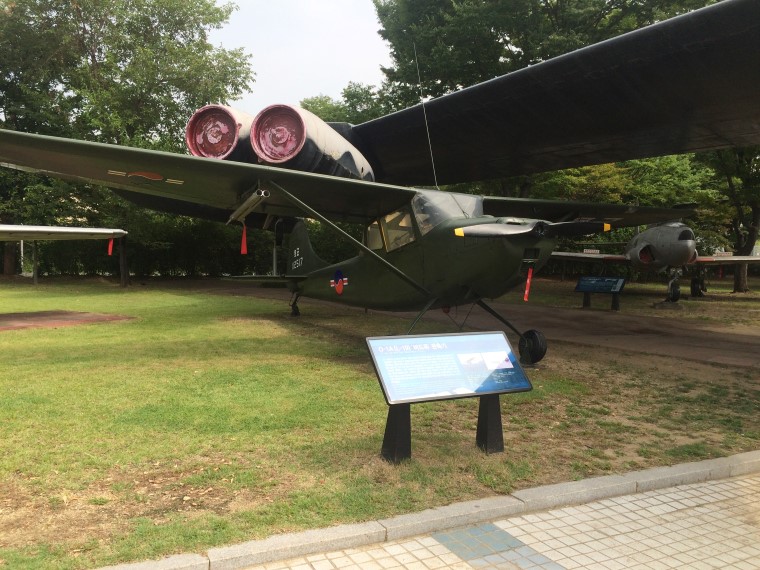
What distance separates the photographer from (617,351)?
9.20 m

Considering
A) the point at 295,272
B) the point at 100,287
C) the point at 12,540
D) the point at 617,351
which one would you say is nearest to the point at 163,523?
the point at 12,540

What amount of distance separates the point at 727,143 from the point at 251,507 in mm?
12659

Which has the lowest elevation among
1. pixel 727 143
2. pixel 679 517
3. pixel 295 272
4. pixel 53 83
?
pixel 679 517

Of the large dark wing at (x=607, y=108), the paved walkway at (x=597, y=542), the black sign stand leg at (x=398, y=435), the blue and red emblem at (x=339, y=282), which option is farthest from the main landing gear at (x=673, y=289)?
the black sign stand leg at (x=398, y=435)

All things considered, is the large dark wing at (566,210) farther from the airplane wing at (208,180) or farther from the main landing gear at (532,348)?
the main landing gear at (532,348)

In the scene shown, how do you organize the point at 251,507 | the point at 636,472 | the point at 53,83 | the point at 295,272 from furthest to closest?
the point at 53,83
the point at 295,272
the point at 636,472
the point at 251,507

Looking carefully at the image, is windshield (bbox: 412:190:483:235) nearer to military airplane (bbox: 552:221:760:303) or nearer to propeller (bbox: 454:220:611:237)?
propeller (bbox: 454:220:611:237)

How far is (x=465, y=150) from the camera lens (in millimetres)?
14297

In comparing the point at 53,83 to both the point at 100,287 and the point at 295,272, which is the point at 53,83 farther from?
the point at 295,272

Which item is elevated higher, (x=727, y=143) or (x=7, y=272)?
(x=727, y=143)

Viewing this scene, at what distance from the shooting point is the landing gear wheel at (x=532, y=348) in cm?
767

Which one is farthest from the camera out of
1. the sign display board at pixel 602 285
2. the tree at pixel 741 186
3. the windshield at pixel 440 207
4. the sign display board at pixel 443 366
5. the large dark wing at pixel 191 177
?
the tree at pixel 741 186

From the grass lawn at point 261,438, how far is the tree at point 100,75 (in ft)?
52.4

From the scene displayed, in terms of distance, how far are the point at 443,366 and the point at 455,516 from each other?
105 cm
